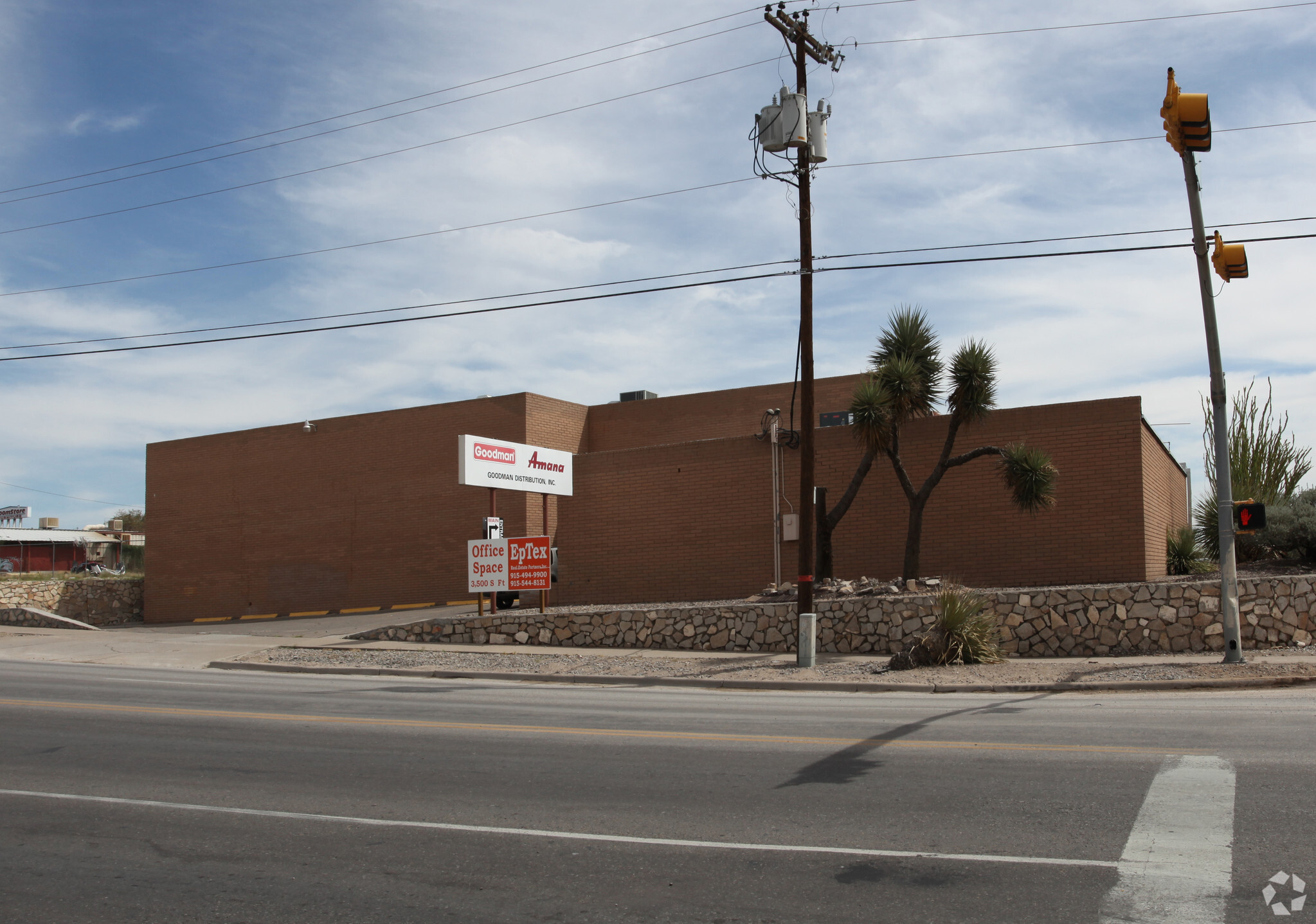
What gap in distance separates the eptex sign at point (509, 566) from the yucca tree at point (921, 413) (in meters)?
6.00

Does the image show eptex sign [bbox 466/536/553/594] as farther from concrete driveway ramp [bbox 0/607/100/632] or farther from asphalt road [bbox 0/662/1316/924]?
concrete driveway ramp [bbox 0/607/100/632]

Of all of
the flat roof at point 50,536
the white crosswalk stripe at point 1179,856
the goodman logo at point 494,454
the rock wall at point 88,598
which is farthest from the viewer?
the flat roof at point 50,536

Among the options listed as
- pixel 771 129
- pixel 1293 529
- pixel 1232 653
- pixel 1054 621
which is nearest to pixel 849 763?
pixel 1232 653

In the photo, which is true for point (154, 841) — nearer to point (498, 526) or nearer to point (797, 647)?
point (797, 647)

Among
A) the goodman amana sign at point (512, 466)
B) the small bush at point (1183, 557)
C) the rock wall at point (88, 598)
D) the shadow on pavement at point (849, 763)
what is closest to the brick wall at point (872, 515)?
the small bush at point (1183, 557)

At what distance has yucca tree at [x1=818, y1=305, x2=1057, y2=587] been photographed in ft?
63.0

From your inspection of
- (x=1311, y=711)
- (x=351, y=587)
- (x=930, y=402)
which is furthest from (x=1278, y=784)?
(x=351, y=587)

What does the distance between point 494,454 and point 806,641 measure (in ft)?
29.0

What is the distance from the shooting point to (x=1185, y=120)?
44.9ft

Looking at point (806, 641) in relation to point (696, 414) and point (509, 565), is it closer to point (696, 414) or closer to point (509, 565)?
point (509, 565)

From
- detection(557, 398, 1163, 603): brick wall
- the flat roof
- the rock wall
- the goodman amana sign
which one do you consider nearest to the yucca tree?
detection(557, 398, 1163, 603): brick wall

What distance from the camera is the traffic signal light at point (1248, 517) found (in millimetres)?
15281

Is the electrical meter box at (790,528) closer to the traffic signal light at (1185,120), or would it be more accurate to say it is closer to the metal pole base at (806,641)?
the metal pole base at (806,641)

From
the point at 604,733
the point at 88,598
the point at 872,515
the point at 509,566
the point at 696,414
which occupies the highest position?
the point at 696,414
